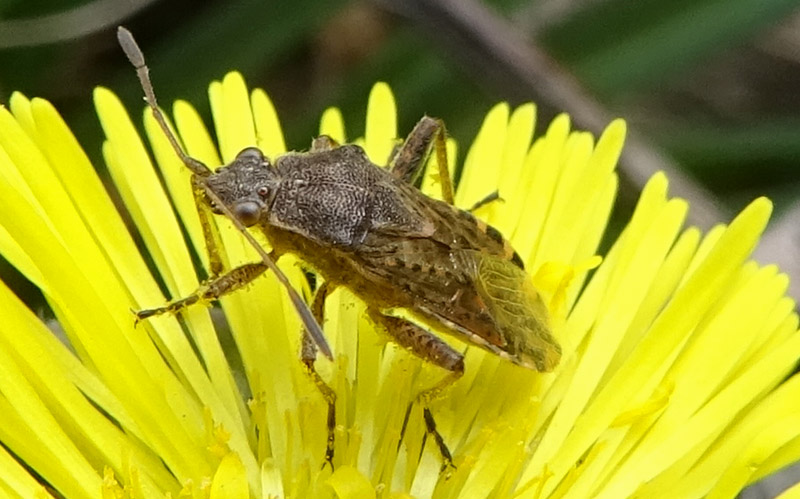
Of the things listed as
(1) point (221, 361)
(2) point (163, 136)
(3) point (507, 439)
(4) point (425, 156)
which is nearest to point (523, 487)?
(3) point (507, 439)

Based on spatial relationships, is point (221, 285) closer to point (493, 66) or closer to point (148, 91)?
point (148, 91)

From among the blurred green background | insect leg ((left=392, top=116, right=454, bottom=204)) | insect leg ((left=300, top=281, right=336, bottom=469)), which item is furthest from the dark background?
insect leg ((left=300, top=281, right=336, bottom=469))

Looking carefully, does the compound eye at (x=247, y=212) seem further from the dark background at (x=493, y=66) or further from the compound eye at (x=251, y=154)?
the dark background at (x=493, y=66)

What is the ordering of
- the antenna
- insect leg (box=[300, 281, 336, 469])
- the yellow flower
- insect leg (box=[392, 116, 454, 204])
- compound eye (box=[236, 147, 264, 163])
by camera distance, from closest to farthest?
the yellow flower < the antenna < insect leg (box=[300, 281, 336, 469]) < compound eye (box=[236, 147, 264, 163]) < insect leg (box=[392, 116, 454, 204])

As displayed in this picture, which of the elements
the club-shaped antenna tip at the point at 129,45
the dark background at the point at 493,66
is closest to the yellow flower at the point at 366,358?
the club-shaped antenna tip at the point at 129,45

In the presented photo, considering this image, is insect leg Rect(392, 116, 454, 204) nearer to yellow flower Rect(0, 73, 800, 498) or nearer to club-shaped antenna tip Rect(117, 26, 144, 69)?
yellow flower Rect(0, 73, 800, 498)

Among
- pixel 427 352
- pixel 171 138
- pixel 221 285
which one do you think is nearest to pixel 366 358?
pixel 427 352

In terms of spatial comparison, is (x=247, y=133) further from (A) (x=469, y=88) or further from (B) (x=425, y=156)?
(A) (x=469, y=88)
